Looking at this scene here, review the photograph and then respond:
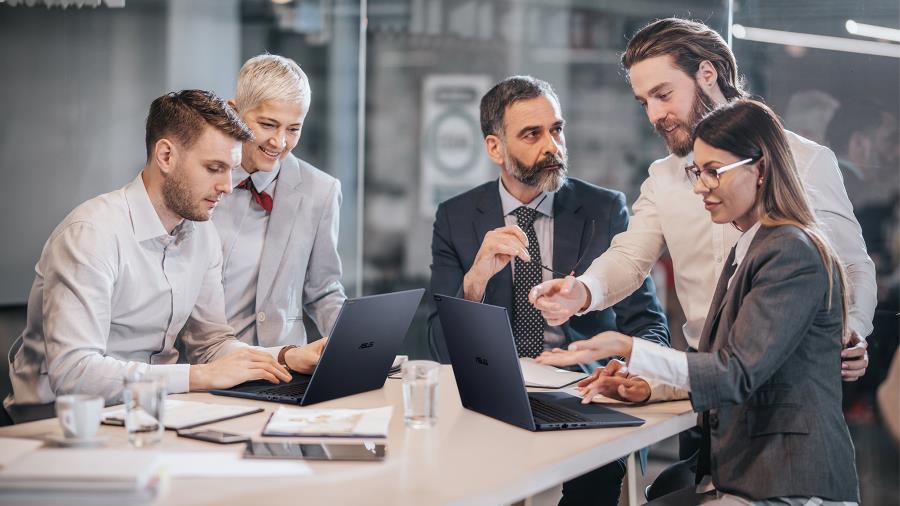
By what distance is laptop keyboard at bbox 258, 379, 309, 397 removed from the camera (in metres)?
2.24

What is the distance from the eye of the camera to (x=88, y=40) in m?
3.74

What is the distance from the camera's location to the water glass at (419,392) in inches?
77.5

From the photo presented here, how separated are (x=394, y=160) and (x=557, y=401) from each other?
3.50 metres

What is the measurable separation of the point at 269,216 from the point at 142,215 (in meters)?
0.60

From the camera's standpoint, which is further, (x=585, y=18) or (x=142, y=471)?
(x=585, y=18)

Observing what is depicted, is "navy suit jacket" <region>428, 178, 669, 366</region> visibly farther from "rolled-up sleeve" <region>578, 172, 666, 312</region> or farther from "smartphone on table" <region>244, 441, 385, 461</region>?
"smartphone on table" <region>244, 441, 385, 461</region>

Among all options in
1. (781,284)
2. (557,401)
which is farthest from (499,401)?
(781,284)

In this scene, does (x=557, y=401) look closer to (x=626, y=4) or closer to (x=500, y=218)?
(x=500, y=218)

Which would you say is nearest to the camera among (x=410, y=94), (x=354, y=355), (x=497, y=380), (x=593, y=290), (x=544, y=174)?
(x=497, y=380)

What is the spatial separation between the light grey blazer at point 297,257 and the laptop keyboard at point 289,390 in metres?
0.74

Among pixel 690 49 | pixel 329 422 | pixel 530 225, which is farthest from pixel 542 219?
pixel 329 422

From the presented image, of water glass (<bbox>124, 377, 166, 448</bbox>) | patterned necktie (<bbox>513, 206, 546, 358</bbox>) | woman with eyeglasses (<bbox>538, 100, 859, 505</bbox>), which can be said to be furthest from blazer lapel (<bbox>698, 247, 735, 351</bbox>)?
water glass (<bbox>124, 377, 166, 448</bbox>)

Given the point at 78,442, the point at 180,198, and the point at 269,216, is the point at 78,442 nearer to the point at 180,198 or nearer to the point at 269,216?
the point at 180,198

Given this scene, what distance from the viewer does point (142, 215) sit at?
2.58 meters
